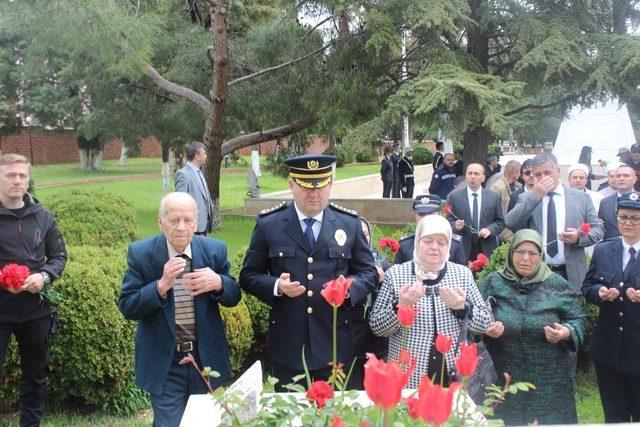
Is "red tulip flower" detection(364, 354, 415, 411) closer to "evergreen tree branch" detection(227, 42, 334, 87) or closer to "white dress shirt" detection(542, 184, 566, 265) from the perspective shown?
"white dress shirt" detection(542, 184, 566, 265)

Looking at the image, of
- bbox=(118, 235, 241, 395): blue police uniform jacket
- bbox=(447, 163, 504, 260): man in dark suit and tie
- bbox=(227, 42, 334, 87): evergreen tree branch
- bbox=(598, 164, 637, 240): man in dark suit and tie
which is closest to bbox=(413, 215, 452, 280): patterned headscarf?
bbox=(118, 235, 241, 395): blue police uniform jacket

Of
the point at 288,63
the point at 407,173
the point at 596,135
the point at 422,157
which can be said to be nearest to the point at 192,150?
the point at 288,63

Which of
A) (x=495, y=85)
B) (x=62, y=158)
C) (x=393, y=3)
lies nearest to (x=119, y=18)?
Result: (x=393, y=3)

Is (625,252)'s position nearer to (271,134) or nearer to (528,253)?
(528,253)

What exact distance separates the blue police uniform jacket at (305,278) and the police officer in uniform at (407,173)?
13.5 metres

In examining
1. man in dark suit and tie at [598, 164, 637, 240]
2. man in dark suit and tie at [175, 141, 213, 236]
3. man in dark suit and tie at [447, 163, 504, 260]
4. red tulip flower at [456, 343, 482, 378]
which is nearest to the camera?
red tulip flower at [456, 343, 482, 378]

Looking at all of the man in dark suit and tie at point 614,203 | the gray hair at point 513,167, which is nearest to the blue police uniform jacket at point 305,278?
the man in dark suit and tie at point 614,203

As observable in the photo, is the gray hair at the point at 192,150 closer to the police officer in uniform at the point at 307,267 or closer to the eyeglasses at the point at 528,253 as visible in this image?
the police officer in uniform at the point at 307,267

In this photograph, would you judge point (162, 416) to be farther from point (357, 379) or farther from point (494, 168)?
point (494, 168)

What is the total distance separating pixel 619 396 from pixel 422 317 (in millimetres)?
1391

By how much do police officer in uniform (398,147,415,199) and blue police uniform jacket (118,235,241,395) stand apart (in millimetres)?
13734

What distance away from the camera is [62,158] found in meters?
A: 42.6

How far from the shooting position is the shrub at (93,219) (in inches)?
261

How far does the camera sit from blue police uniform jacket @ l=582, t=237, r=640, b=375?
3457mm
